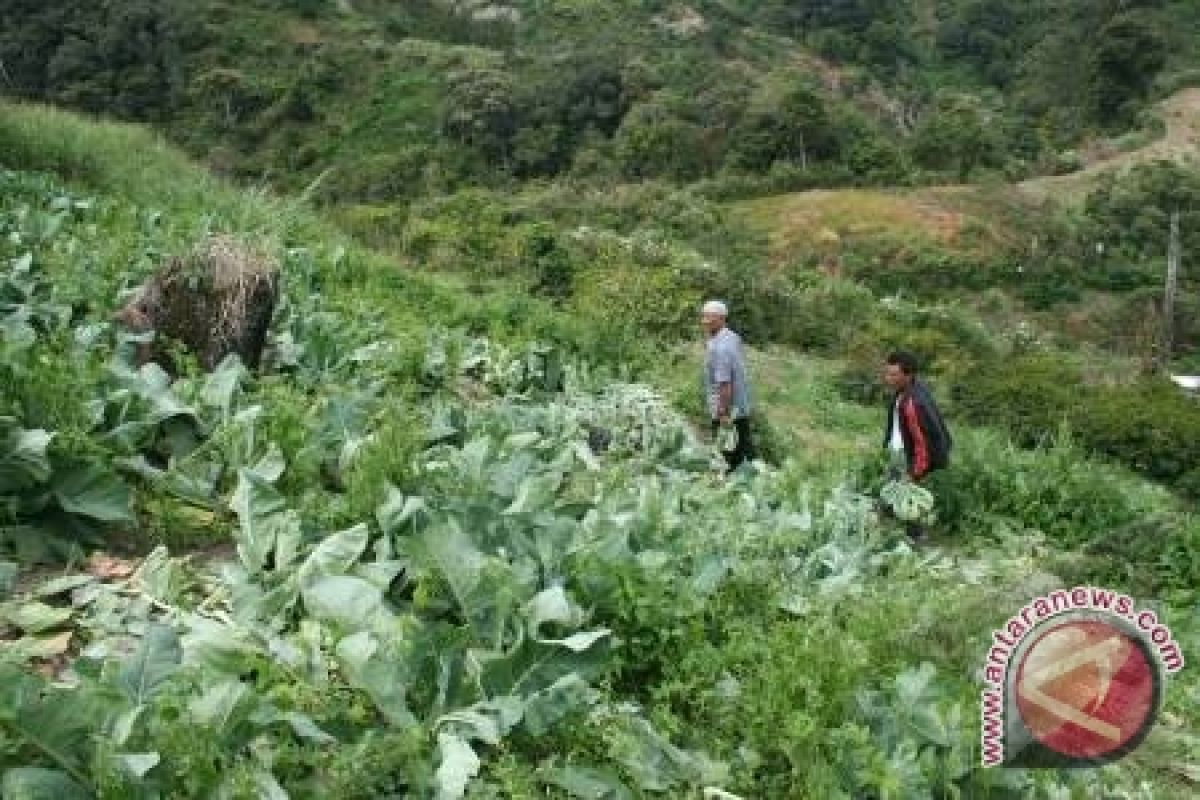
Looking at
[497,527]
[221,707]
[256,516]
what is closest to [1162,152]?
[497,527]

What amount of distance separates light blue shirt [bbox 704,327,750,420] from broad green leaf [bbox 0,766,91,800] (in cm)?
638

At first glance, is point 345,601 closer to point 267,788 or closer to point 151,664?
point 151,664

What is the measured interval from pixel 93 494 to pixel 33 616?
52 cm

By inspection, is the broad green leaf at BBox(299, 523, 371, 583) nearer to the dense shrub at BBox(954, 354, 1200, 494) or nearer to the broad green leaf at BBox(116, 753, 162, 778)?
the broad green leaf at BBox(116, 753, 162, 778)

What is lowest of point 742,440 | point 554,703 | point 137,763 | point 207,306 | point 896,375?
point 742,440

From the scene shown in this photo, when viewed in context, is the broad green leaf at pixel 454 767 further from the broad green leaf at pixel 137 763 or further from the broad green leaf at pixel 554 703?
the broad green leaf at pixel 137 763

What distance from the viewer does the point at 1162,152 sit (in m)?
52.0

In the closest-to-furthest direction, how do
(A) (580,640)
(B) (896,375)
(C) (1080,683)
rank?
(C) (1080,683)
(A) (580,640)
(B) (896,375)

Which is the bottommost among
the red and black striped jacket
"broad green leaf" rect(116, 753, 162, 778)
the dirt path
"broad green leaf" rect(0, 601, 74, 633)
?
the dirt path

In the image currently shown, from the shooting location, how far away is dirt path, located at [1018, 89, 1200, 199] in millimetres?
49434

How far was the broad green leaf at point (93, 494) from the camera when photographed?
3391 millimetres

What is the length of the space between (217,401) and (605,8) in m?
72.4

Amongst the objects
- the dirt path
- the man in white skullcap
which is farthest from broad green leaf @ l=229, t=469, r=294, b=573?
the dirt path

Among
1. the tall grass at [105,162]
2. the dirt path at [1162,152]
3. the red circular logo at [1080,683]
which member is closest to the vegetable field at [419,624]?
the red circular logo at [1080,683]
